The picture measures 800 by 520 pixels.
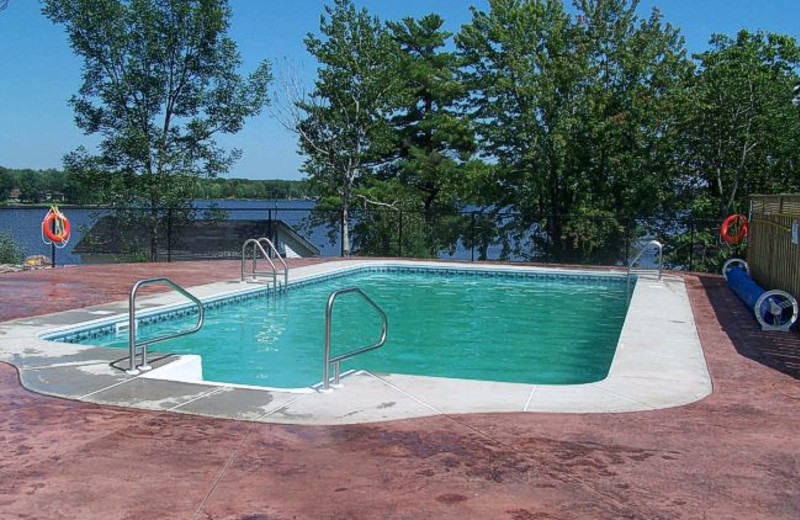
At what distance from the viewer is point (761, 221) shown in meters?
12.3

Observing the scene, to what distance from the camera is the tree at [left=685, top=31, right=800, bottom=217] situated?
60.7 ft

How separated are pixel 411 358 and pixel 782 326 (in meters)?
4.58

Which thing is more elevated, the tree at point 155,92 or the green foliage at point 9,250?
the tree at point 155,92

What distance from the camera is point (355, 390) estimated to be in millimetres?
5703

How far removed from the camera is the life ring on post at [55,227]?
1389cm

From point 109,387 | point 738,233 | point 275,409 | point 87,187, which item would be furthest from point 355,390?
point 87,187

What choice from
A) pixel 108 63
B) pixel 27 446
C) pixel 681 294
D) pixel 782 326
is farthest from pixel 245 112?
pixel 27 446

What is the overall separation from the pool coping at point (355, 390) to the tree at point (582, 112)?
1374cm

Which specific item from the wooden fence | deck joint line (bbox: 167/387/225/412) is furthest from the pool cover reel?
deck joint line (bbox: 167/387/225/412)

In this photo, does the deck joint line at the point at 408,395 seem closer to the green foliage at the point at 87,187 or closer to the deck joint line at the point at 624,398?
the deck joint line at the point at 624,398

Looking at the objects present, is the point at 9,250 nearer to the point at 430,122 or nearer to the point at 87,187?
the point at 87,187

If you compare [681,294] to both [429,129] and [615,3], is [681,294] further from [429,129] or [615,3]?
[429,129]

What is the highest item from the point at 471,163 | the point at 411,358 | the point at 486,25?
the point at 486,25

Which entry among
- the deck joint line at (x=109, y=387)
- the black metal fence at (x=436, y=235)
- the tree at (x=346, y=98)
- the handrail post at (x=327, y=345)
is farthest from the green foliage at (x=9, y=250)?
the handrail post at (x=327, y=345)
